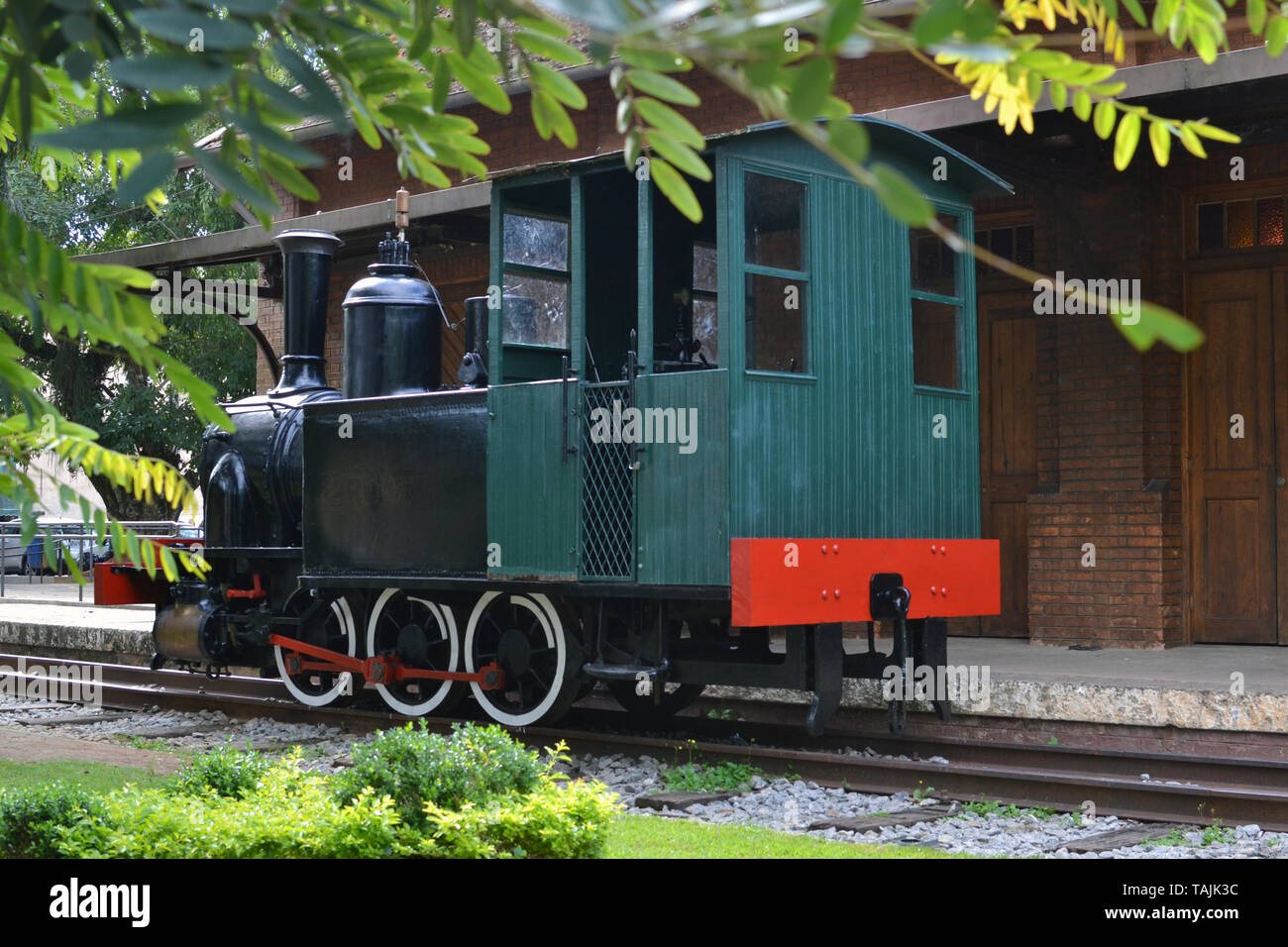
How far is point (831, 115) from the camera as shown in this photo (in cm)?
159

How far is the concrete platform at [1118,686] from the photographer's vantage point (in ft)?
23.6

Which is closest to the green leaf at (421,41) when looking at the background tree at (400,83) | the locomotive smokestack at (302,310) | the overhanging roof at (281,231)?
the background tree at (400,83)

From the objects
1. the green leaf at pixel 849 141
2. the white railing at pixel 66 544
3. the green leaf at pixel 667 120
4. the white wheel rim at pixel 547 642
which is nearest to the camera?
the green leaf at pixel 849 141

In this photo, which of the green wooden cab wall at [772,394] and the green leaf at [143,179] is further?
the green wooden cab wall at [772,394]

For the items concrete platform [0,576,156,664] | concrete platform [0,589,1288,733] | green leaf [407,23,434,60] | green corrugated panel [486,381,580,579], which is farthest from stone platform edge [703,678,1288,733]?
concrete platform [0,576,156,664]

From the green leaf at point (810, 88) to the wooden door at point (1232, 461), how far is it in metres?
9.06

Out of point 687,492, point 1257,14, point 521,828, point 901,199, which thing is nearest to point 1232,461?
point 687,492

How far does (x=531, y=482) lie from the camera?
A: 7.75 metres

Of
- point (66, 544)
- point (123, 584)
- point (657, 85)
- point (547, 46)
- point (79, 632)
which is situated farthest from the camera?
point (79, 632)

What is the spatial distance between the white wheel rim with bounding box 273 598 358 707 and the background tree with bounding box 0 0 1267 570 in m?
6.57

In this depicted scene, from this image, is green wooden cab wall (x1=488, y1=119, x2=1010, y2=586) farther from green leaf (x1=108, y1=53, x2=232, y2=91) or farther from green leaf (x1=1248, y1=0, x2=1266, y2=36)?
green leaf (x1=108, y1=53, x2=232, y2=91)

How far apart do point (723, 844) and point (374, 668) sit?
167 inches

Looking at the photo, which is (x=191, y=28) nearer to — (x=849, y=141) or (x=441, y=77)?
(x=441, y=77)

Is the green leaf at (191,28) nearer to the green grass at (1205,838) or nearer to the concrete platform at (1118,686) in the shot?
the green grass at (1205,838)
